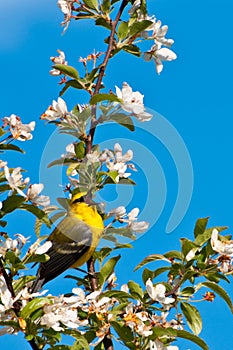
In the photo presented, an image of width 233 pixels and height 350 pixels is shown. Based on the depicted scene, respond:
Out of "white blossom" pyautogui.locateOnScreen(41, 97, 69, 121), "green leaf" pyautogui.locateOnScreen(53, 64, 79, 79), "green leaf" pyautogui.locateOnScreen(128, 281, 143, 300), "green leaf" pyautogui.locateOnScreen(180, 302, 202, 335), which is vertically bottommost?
"green leaf" pyautogui.locateOnScreen(180, 302, 202, 335)

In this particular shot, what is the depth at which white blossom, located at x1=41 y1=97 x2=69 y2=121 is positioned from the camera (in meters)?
3.97

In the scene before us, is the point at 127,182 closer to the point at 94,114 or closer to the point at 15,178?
the point at 94,114

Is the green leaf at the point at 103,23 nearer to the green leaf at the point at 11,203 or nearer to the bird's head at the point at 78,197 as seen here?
the bird's head at the point at 78,197

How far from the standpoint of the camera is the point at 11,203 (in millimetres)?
3656

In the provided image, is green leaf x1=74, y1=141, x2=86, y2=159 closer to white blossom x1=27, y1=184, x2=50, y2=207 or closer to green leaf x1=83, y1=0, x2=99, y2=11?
white blossom x1=27, y1=184, x2=50, y2=207

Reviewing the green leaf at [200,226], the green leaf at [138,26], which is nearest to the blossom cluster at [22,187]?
the green leaf at [200,226]

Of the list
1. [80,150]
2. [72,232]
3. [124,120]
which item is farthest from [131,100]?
[72,232]

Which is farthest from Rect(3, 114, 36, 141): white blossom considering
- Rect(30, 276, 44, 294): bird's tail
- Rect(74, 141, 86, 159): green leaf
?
Rect(30, 276, 44, 294): bird's tail

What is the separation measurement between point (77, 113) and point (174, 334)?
156 cm

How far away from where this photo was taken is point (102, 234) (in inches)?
169

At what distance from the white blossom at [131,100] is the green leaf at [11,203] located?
0.91 m

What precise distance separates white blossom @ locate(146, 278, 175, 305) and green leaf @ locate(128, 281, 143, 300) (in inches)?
8.1

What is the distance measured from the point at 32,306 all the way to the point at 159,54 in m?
2.05

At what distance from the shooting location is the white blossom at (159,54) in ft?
14.3
